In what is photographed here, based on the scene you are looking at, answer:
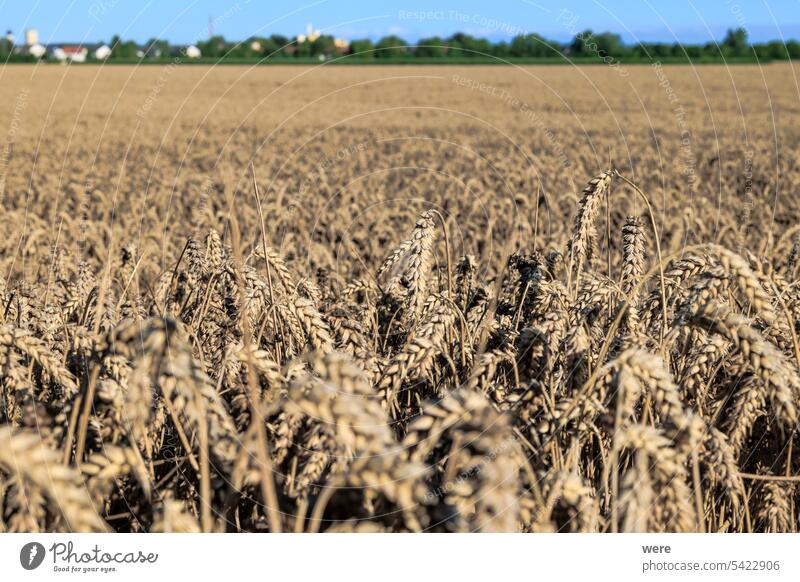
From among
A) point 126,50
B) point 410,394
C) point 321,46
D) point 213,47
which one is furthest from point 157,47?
point 410,394

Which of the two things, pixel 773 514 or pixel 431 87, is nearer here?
pixel 773 514

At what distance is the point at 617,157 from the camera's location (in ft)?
50.2

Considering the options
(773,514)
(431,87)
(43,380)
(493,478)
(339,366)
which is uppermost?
(431,87)

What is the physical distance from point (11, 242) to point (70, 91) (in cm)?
3993

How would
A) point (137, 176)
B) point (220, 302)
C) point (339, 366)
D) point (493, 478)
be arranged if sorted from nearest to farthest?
point (493, 478)
point (339, 366)
point (220, 302)
point (137, 176)

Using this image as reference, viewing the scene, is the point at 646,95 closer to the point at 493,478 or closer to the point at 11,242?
the point at 11,242

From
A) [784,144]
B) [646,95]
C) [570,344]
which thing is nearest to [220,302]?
[570,344]

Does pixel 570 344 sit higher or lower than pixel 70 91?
lower
